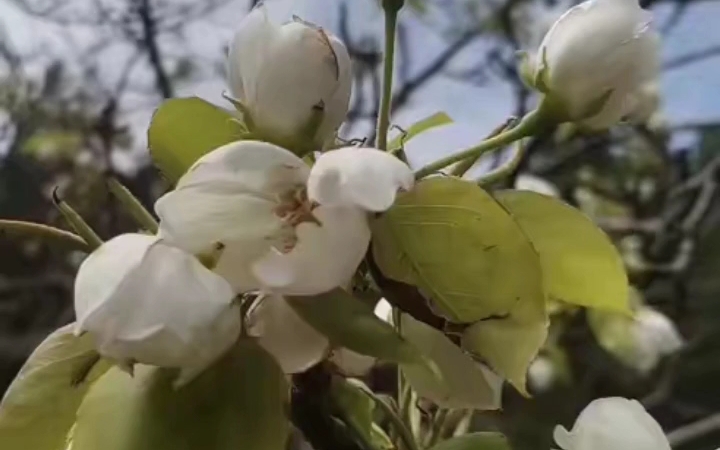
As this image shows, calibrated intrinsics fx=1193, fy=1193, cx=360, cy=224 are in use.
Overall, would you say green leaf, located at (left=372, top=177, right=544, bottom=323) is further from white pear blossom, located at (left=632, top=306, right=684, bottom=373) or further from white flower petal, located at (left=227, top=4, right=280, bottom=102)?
white pear blossom, located at (left=632, top=306, right=684, bottom=373)

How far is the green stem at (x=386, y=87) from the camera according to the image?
0.22 metres

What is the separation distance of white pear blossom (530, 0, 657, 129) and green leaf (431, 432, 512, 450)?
2.5 inches

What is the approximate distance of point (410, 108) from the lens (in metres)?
1.15

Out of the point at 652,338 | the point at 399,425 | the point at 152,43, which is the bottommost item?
the point at 652,338

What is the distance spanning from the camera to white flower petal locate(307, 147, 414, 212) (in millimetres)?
184

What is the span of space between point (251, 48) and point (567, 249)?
7 centimetres

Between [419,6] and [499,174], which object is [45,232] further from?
[419,6]

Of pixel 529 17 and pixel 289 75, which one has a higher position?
pixel 289 75

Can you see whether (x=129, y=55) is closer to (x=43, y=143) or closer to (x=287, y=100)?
(x=43, y=143)

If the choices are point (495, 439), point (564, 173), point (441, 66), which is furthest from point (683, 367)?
point (495, 439)

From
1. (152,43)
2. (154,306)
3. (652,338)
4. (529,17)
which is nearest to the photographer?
(154,306)

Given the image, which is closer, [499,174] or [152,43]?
[499,174]

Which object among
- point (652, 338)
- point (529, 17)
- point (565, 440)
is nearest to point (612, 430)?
point (565, 440)

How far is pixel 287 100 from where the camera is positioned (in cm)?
22
